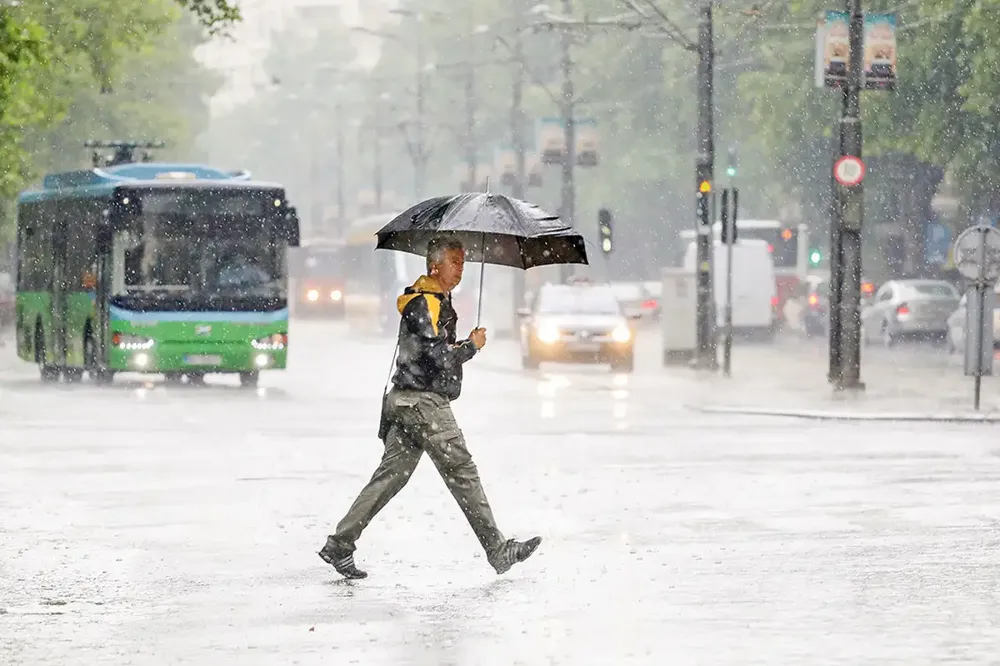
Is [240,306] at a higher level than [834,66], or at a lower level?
lower

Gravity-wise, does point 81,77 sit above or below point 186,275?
above

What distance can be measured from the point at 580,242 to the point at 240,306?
21163mm

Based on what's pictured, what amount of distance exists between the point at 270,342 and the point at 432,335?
22.0 m

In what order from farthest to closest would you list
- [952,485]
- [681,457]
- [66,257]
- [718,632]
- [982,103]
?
[982,103] → [66,257] → [681,457] → [952,485] → [718,632]

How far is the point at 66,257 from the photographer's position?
36.2m

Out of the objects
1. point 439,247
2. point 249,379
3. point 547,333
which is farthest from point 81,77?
point 439,247

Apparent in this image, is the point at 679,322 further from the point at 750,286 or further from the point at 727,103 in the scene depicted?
the point at 727,103

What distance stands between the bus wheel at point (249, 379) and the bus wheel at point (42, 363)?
10.1 ft

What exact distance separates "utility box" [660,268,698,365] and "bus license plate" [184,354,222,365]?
1088 centimetres

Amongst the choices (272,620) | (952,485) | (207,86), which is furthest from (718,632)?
(207,86)

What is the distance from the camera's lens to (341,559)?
40.5ft

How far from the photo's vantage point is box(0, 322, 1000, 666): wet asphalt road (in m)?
10.4

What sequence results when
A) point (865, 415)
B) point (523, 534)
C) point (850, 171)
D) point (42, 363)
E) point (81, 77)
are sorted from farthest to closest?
point (81, 77), point (42, 363), point (850, 171), point (865, 415), point (523, 534)

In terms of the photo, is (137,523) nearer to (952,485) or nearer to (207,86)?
(952,485)
